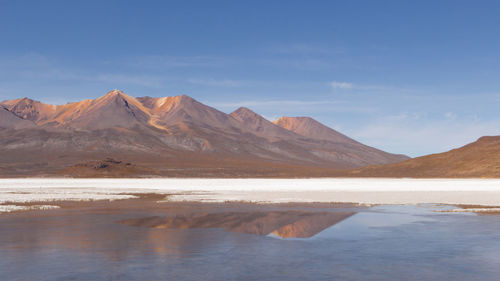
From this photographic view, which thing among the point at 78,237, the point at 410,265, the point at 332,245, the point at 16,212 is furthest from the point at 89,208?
the point at 410,265

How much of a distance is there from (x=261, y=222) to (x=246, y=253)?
22.1ft

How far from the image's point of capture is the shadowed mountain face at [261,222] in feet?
55.1

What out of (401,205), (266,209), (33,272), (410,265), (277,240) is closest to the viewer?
(33,272)

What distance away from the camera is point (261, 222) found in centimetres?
1912

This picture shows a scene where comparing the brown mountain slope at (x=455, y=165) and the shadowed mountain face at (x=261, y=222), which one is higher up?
the brown mountain slope at (x=455, y=165)

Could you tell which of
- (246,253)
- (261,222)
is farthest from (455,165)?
(246,253)

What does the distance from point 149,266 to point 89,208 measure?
52.2ft

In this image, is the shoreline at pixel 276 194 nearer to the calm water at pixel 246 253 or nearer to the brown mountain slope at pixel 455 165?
the calm water at pixel 246 253

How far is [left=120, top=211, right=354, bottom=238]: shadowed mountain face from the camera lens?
16.8m

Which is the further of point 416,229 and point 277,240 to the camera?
point 416,229

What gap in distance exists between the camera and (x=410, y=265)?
1110cm

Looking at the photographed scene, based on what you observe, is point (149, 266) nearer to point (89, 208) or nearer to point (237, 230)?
point (237, 230)

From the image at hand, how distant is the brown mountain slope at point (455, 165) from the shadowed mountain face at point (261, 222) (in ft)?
261

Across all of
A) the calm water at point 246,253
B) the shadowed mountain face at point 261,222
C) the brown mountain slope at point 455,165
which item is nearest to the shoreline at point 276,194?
the shadowed mountain face at point 261,222
